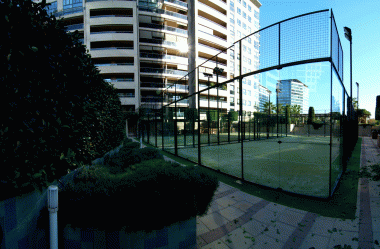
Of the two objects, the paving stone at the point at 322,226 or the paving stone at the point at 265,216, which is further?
the paving stone at the point at 265,216

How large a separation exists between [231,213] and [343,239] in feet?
5.99

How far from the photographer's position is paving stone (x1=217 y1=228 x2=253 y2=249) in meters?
2.59

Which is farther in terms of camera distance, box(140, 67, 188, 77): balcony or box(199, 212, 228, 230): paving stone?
box(140, 67, 188, 77): balcony

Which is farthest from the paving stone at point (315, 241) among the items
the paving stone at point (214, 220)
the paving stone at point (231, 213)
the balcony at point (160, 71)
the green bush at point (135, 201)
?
the balcony at point (160, 71)

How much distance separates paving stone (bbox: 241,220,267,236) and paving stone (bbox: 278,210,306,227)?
49cm

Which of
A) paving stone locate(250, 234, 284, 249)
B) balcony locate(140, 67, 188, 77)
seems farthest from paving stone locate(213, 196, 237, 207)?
balcony locate(140, 67, 188, 77)

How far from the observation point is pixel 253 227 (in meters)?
3.06

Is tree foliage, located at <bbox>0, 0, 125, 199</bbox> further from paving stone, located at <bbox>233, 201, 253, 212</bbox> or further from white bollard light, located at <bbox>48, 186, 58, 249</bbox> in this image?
paving stone, located at <bbox>233, 201, 253, 212</bbox>

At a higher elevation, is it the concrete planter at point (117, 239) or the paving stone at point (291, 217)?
the concrete planter at point (117, 239)

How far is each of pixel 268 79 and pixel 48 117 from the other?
5755mm

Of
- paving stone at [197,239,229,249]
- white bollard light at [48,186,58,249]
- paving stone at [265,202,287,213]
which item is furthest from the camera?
paving stone at [265,202,287,213]

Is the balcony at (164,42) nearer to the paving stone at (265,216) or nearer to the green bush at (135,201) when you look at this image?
the paving stone at (265,216)

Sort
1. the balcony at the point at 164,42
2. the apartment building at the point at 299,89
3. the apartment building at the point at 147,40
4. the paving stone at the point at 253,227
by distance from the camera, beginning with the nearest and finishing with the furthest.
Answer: the paving stone at the point at 253,227, the apartment building at the point at 299,89, the apartment building at the point at 147,40, the balcony at the point at 164,42

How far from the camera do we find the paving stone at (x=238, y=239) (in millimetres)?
2588
